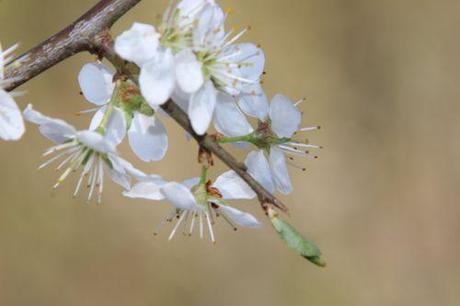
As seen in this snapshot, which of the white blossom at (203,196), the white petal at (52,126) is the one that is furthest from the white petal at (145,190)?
the white petal at (52,126)

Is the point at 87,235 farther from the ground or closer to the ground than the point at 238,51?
farther from the ground

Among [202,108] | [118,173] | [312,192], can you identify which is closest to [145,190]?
[118,173]

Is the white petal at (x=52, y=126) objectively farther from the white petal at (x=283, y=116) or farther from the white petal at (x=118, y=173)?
the white petal at (x=283, y=116)

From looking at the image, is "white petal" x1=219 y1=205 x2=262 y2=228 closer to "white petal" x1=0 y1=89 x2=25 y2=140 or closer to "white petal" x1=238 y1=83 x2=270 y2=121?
"white petal" x1=238 y1=83 x2=270 y2=121

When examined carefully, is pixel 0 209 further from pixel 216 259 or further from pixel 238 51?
Result: pixel 238 51

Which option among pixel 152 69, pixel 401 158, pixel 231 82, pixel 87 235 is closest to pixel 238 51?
pixel 231 82

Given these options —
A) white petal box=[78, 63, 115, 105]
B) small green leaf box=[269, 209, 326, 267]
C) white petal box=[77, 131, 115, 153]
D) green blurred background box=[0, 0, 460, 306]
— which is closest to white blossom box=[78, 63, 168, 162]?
white petal box=[78, 63, 115, 105]
